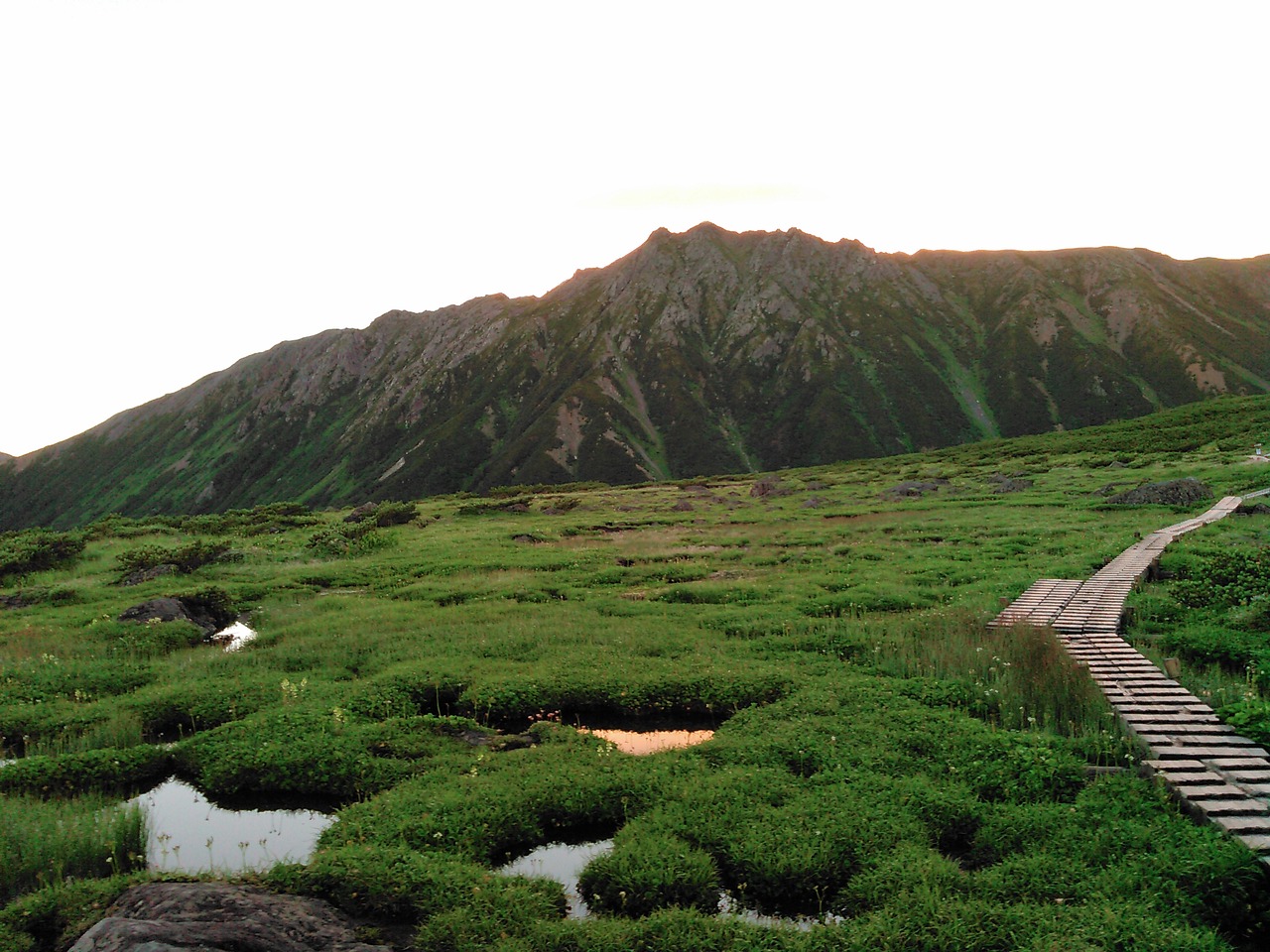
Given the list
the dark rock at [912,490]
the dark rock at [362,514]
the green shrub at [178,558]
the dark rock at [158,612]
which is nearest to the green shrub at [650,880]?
the dark rock at [158,612]

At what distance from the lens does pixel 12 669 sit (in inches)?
874

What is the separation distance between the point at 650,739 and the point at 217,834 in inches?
353

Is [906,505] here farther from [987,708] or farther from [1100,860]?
[1100,860]

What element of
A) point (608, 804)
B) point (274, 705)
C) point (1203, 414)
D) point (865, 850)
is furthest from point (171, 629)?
point (1203, 414)

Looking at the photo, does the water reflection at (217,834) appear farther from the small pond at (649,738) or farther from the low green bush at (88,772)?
the small pond at (649,738)

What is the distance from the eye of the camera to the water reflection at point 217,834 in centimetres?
1220

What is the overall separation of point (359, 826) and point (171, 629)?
1981 cm

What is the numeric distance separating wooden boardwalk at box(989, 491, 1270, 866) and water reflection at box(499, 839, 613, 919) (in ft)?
30.9

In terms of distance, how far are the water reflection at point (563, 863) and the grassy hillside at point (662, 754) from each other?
30 cm

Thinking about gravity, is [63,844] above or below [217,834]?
above

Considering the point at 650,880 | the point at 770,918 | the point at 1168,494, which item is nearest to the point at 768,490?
the point at 1168,494

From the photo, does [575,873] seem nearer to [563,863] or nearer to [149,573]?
[563,863]

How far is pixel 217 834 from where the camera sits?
13.4 m

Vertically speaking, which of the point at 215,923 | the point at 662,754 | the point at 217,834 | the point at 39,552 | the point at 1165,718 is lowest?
the point at 1165,718
